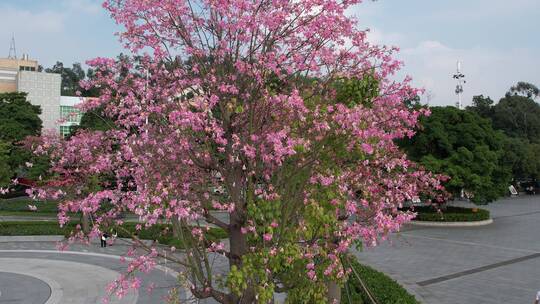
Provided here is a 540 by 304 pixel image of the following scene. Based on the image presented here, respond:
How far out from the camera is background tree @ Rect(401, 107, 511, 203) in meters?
29.6

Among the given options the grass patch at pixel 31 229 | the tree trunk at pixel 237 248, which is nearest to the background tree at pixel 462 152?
the grass patch at pixel 31 229

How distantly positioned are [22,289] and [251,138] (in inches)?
559

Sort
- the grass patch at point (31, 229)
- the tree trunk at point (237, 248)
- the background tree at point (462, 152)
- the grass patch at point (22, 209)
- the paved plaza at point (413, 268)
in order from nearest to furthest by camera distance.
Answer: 1. the tree trunk at point (237, 248)
2. the paved plaza at point (413, 268)
3. the grass patch at point (31, 229)
4. the background tree at point (462, 152)
5. the grass patch at point (22, 209)

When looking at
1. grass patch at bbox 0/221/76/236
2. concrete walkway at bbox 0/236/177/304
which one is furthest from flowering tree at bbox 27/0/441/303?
grass patch at bbox 0/221/76/236

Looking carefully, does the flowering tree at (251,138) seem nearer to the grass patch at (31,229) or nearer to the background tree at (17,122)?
the grass patch at (31,229)

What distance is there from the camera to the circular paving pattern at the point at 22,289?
1520 cm

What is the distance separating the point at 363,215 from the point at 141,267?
11.6ft

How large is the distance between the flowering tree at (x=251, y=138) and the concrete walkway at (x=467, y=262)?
5.16 metres

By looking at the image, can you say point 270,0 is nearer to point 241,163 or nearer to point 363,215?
point 241,163

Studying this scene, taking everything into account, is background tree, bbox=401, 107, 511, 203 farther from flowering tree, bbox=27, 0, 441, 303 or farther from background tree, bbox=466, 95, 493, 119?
background tree, bbox=466, 95, 493, 119

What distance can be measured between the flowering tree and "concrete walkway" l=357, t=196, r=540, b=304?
5.16 meters

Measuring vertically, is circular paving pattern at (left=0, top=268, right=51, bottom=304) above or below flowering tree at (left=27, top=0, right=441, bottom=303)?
below

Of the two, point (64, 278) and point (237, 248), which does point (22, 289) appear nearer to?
point (64, 278)

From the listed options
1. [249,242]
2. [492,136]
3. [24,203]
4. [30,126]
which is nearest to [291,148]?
[249,242]
